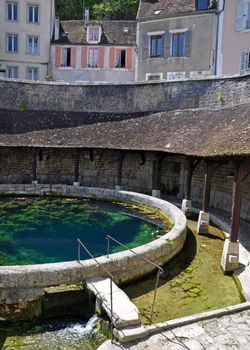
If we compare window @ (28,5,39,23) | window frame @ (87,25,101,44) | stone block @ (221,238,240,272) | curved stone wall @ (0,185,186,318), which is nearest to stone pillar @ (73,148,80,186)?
curved stone wall @ (0,185,186,318)

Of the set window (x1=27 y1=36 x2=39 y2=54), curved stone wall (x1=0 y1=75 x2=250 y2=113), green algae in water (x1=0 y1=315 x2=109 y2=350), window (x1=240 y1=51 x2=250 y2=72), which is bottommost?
green algae in water (x1=0 y1=315 x2=109 y2=350)

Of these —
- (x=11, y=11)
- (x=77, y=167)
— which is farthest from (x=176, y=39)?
(x=11, y=11)

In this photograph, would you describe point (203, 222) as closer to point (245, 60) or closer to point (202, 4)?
point (245, 60)

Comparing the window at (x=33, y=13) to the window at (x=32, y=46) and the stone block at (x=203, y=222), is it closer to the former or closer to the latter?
the window at (x=32, y=46)

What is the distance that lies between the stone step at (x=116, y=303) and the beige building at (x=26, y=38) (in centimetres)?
2131

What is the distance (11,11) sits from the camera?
24766mm

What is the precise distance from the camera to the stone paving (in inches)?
189

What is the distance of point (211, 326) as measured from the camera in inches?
208

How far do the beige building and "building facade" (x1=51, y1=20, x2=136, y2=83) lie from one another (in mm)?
743

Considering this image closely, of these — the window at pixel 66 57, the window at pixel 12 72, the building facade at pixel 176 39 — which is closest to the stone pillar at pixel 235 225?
the building facade at pixel 176 39

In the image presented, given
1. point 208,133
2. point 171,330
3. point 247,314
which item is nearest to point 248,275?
point 247,314

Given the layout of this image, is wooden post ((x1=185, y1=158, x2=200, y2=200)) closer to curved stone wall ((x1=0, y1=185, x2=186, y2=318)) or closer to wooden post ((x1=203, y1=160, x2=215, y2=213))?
wooden post ((x1=203, y1=160, x2=215, y2=213))

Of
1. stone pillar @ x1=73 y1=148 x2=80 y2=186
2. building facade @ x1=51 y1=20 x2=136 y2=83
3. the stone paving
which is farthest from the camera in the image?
building facade @ x1=51 y1=20 x2=136 y2=83

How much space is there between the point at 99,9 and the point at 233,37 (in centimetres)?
1829
